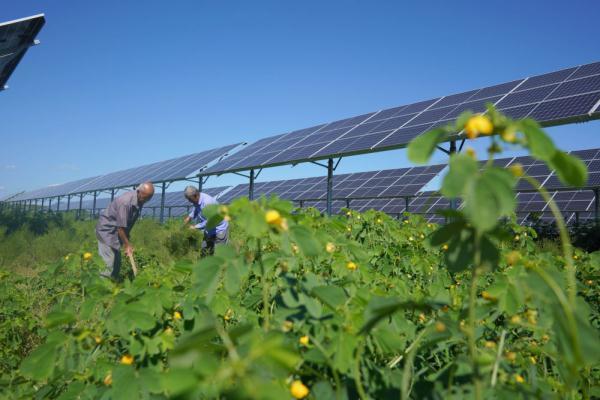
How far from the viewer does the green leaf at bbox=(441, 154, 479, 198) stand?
2.49 ft

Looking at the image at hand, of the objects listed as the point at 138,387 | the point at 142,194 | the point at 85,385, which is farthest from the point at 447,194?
the point at 142,194

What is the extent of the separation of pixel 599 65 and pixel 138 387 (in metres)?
11.0

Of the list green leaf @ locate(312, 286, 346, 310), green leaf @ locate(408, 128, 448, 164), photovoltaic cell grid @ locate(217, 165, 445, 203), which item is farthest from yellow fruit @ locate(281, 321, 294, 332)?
photovoltaic cell grid @ locate(217, 165, 445, 203)

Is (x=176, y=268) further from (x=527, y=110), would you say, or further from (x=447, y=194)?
(x=527, y=110)

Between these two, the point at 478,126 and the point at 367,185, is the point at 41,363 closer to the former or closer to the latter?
the point at 478,126

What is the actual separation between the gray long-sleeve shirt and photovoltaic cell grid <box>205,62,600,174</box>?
5.55m

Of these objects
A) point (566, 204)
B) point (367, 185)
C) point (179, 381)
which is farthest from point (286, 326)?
point (367, 185)

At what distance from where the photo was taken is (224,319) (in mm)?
1988

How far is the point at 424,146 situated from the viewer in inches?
34.4

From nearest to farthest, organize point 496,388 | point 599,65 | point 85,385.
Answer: point 496,388 → point 85,385 → point 599,65

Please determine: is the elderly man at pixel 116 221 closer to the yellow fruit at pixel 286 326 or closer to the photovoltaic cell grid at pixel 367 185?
the yellow fruit at pixel 286 326

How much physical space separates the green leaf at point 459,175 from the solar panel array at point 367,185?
40.8 ft

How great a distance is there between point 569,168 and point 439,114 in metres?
9.69

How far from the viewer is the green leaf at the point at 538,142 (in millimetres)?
806
